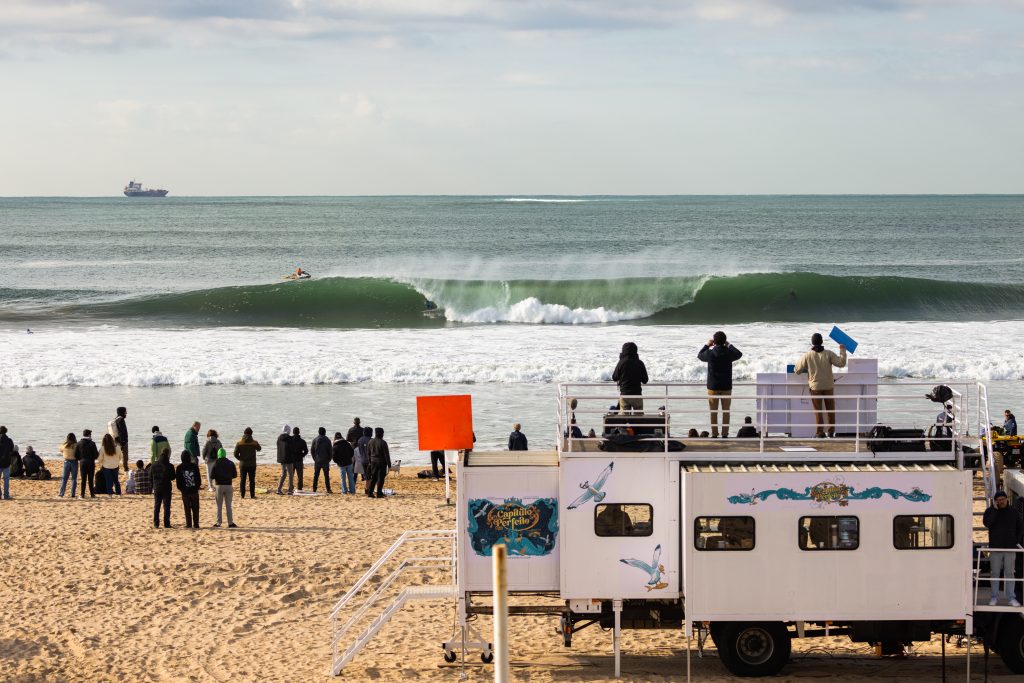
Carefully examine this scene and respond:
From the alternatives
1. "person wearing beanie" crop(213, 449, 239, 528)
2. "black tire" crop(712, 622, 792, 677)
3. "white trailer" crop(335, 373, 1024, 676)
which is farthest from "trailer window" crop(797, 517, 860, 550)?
"person wearing beanie" crop(213, 449, 239, 528)

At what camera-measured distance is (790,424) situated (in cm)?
1363

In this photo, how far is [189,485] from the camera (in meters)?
18.8

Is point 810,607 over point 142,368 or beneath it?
beneath

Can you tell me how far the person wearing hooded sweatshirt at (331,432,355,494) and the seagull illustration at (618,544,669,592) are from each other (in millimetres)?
10284

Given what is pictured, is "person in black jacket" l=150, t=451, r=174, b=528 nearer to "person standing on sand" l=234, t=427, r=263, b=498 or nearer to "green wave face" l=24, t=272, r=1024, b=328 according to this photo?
"person standing on sand" l=234, t=427, r=263, b=498

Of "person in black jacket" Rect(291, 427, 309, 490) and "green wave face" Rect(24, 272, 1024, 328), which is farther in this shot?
"green wave face" Rect(24, 272, 1024, 328)

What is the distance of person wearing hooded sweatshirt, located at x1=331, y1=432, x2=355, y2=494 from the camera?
21.8 m

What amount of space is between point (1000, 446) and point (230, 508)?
1144 cm

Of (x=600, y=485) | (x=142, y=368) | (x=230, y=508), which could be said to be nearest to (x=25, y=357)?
(x=142, y=368)

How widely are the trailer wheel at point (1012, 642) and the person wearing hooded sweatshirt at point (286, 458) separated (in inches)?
504

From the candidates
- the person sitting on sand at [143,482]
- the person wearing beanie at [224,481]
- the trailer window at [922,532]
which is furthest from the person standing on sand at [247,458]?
the trailer window at [922,532]

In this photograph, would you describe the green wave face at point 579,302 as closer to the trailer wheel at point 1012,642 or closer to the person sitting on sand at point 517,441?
the person sitting on sand at point 517,441

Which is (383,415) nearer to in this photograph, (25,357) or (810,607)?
(25,357)

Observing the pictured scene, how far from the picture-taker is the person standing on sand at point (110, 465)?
71.8 feet
